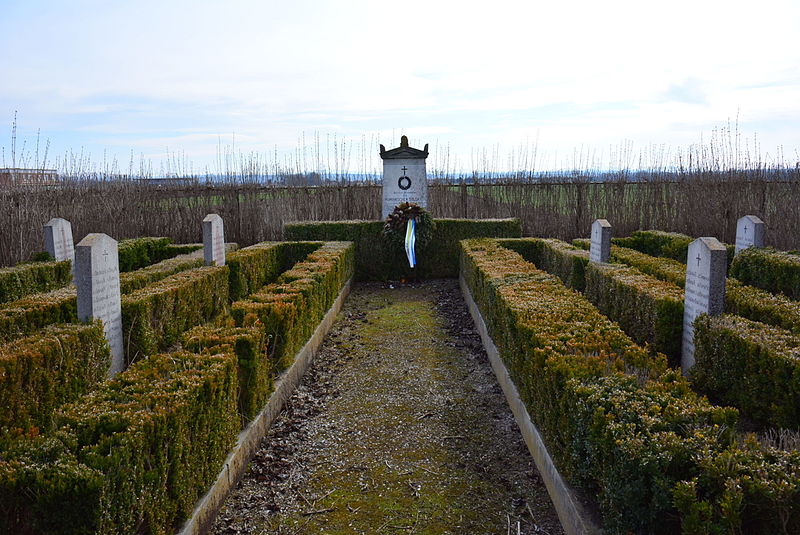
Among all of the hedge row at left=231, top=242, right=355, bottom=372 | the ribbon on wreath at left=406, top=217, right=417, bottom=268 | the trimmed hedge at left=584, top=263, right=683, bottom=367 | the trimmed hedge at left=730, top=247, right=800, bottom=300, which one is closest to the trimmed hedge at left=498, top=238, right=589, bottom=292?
the trimmed hedge at left=584, top=263, right=683, bottom=367

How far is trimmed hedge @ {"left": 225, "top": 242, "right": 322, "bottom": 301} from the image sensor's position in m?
10.0

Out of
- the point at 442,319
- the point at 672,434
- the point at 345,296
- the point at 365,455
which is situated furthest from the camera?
the point at 345,296

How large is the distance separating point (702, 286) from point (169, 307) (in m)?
5.55

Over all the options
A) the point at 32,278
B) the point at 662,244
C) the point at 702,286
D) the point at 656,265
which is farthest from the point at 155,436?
the point at 662,244

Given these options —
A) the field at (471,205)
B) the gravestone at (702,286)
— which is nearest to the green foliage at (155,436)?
the gravestone at (702,286)

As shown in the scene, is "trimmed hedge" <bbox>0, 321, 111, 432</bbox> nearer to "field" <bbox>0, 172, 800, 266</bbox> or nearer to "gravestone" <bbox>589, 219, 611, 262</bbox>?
"gravestone" <bbox>589, 219, 611, 262</bbox>

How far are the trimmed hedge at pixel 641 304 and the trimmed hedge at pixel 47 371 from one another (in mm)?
4575

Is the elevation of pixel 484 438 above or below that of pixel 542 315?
below

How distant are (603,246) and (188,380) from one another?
21.2 feet

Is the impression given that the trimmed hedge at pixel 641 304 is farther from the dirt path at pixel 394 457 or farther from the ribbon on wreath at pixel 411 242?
the ribbon on wreath at pixel 411 242

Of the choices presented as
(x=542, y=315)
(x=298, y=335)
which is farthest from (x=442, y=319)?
(x=542, y=315)

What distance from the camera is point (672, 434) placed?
2783 millimetres

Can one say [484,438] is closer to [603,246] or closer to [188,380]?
[188,380]

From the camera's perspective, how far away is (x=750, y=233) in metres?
9.58
